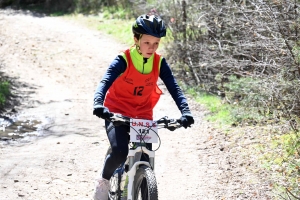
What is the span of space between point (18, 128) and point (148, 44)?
5547 millimetres

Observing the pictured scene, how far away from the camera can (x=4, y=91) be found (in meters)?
11.3

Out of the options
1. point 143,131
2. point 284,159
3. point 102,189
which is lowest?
point 284,159

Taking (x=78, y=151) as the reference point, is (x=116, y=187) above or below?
above

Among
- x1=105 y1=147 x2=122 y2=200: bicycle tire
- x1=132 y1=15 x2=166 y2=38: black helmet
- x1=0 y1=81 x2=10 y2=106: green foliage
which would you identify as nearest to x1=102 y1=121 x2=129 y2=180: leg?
x1=105 y1=147 x2=122 y2=200: bicycle tire

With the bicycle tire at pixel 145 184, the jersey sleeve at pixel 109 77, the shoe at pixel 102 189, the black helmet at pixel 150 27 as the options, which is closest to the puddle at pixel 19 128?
the shoe at pixel 102 189

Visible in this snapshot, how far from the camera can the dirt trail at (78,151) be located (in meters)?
6.26

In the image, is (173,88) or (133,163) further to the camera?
(173,88)

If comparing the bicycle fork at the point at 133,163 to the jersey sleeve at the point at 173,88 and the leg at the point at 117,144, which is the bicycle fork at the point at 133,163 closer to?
the leg at the point at 117,144

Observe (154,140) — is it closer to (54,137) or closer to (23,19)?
(54,137)

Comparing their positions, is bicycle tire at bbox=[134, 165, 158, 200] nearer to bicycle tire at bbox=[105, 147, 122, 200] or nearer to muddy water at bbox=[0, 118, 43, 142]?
bicycle tire at bbox=[105, 147, 122, 200]

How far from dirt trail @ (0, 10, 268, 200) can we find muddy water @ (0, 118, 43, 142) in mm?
196

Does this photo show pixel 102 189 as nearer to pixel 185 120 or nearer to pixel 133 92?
pixel 133 92

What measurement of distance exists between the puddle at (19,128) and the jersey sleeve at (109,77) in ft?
15.3

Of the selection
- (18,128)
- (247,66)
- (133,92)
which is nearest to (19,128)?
(18,128)
